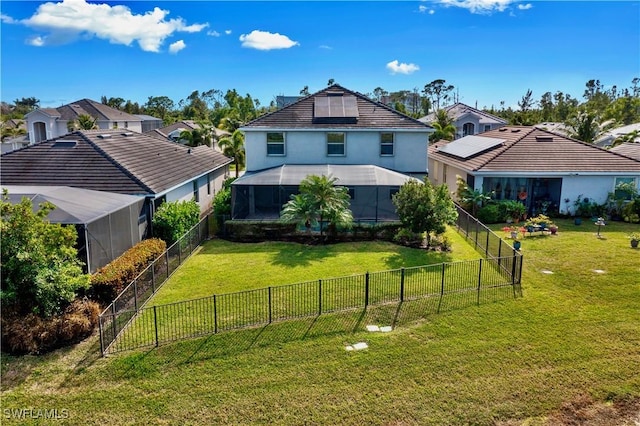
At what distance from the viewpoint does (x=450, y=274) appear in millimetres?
15141

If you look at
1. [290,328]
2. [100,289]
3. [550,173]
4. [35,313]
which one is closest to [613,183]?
[550,173]

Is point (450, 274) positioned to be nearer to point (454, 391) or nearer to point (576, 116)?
point (454, 391)

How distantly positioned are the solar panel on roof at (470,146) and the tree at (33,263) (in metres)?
22.8

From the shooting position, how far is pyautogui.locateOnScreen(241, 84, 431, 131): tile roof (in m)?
25.0

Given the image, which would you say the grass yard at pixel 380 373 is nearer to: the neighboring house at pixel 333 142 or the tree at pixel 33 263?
the tree at pixel 33 263

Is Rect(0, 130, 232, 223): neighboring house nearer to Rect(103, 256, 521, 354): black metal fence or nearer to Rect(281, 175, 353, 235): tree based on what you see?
Rect(281, 175, 353, 235): tree

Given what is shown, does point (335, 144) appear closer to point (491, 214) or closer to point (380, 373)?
point (491, 214)

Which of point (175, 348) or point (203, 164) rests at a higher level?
point (203, 164)

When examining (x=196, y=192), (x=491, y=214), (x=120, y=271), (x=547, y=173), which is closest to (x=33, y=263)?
(x=120, y=271)

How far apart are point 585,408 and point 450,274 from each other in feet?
22.2

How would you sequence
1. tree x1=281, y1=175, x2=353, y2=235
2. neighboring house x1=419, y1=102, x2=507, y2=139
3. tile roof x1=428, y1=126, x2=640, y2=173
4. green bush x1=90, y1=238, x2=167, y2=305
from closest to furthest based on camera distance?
green bush x1=90, y1=238, x2=167, y2=305
tree x1=281, y1=175, x2=353, y2=235
tile roof x1=428, y1=126, x2=640, y2=173
neighboring house x1=419, y1=102, x2=507, y2=139

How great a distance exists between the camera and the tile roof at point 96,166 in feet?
57.4

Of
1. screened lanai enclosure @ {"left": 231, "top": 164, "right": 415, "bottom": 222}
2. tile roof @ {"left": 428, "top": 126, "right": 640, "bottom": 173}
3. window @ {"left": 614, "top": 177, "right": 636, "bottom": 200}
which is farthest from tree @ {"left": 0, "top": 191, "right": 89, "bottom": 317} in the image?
window @ {"left": 614, "top": 177, "right": 636, "bottom": 200}

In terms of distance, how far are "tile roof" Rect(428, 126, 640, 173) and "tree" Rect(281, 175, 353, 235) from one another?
361 inches
